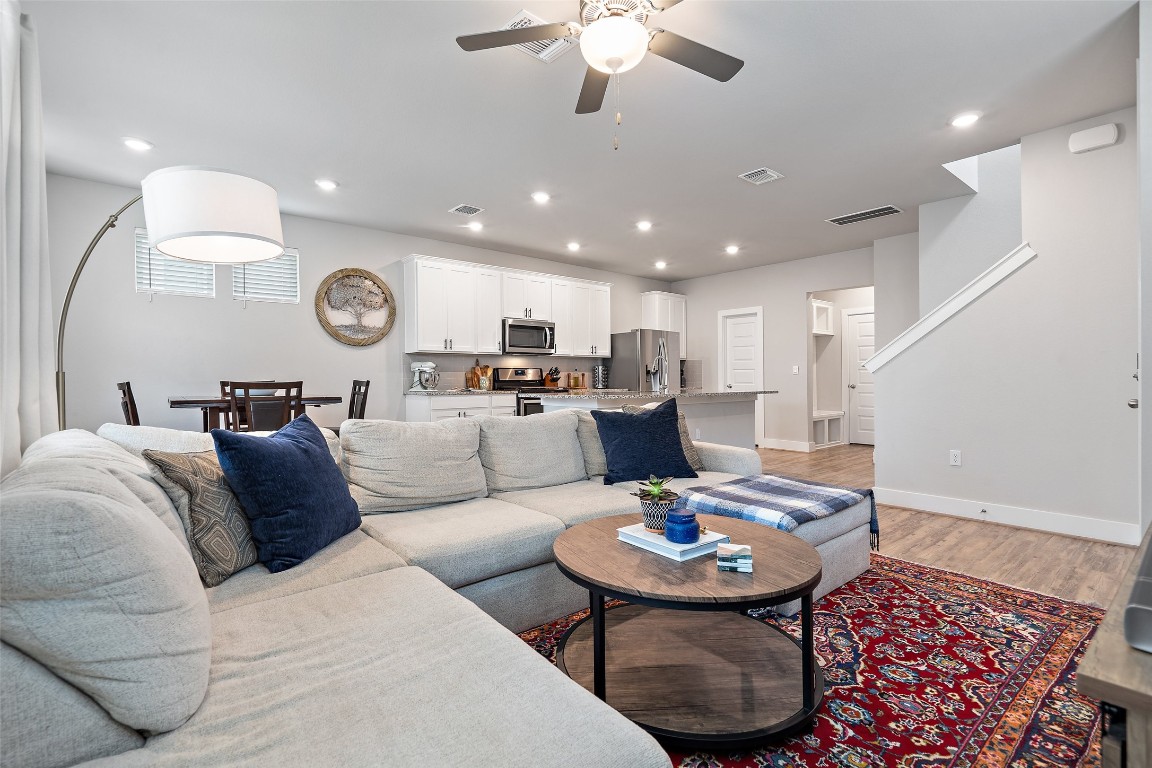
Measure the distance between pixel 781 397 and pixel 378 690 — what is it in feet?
24.3

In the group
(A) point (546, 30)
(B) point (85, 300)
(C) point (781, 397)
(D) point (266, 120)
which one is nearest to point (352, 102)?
(D) point (266, 120)

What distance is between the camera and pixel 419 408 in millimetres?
5770

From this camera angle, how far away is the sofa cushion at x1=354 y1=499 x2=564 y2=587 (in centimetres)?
198

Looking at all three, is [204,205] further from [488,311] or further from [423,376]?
[488,311]

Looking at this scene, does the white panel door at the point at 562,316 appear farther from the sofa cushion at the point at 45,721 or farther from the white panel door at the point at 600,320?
the sofa cushion at the point at 45,721

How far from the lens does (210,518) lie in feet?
5.54

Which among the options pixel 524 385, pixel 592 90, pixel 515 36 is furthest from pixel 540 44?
pixel 524 385

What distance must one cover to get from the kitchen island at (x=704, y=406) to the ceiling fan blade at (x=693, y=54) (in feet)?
8.77

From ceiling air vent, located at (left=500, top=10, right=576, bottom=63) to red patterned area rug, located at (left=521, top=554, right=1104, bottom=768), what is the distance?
2658 millimetres

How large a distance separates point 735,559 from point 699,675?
47cm

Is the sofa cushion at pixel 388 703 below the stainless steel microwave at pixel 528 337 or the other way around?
below

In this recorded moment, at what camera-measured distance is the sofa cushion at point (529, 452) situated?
112 inches

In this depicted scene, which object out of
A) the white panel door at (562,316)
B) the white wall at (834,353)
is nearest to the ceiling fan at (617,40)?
the white panel door at (562,316)

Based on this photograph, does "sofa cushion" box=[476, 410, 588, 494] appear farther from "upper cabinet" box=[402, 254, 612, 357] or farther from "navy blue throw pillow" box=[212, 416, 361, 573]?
"upper cabinet" box=[402, 254, 612, 357]
